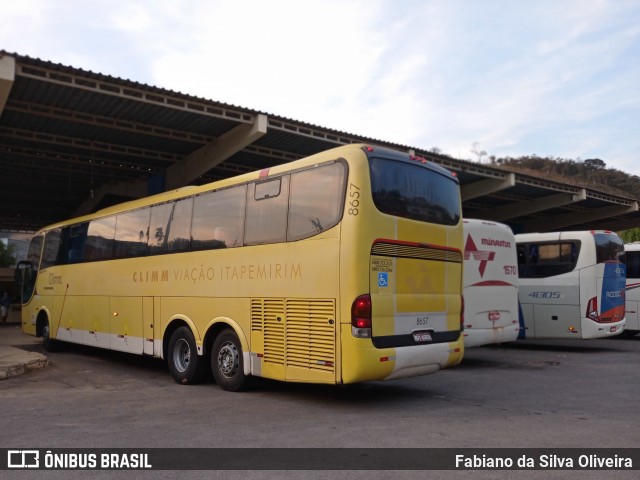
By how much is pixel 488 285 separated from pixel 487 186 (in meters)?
15.1

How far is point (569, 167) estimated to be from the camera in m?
97.6

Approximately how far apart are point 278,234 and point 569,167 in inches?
3931

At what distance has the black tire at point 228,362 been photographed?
8.77 meters

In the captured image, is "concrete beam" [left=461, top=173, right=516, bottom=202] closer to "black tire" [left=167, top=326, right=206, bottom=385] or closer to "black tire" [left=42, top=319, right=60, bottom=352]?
"black tire" [left=42, top=319, right=60, bottom=352]

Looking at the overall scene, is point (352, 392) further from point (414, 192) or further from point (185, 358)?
point (414, 192)

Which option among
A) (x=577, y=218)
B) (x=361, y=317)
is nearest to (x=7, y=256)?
(x=577, y=218)

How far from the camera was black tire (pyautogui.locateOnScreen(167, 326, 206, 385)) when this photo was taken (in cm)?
960

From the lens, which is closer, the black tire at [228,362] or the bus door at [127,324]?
the black tire at [228,362]

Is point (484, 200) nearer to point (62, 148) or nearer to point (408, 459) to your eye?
point (62, 148)

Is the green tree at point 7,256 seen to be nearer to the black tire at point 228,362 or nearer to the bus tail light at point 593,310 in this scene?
the black tire at point 228,362

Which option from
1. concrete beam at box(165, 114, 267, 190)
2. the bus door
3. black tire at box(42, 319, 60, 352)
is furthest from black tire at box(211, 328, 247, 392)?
concrete beam at box(165, 114, 267, 190)

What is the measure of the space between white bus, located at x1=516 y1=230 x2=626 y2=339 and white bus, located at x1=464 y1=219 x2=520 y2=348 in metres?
2.73

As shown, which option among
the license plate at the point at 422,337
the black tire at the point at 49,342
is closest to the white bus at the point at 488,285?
the license plate at the point at 422,337

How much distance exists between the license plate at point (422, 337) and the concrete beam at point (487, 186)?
19.0 m
